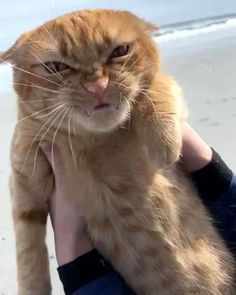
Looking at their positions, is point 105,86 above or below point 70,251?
above

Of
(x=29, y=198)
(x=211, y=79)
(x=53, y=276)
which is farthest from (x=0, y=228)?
(x=211, y=79)

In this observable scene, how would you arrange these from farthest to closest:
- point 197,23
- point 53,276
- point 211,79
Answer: point 197,23 < point 211,79 < point 53,276

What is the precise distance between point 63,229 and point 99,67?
1.06 ft

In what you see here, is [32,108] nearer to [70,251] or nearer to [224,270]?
[70,251]

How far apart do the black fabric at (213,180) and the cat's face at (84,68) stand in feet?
0.73

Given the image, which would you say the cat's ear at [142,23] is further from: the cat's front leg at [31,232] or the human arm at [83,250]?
the cat's front leg at [31,232]

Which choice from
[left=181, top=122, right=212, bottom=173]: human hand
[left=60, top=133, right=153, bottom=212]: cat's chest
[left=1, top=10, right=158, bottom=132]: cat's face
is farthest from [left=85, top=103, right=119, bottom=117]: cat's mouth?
[left=181, top=122, right=212, bottom=173]: human hand

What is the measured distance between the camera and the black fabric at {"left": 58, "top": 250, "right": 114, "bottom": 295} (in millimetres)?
1156

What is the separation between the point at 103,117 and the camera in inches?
43.7

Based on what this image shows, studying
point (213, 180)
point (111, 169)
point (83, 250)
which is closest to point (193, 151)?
point (213, 180)

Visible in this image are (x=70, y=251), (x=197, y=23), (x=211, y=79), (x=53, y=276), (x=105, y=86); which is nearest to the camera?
(x=105, y=86)

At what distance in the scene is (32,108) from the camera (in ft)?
3.92

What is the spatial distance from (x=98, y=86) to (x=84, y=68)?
0.17ft

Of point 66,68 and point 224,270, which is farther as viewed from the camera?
point 224,270
